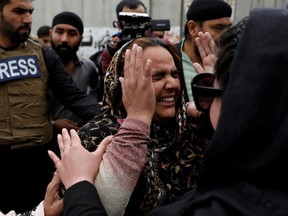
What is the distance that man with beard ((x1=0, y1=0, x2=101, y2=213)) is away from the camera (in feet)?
8.71

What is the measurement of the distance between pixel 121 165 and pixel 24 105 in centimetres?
162

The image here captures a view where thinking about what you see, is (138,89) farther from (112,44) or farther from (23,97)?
(112,44)

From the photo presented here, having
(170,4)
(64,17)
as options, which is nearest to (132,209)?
(64,17)

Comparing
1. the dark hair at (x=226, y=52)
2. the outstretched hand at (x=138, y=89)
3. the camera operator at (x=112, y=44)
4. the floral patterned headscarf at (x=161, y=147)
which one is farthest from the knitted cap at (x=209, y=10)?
the dark hair at (x=226, y=52)

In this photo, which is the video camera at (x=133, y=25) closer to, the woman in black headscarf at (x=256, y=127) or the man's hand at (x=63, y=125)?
the man's hand at (x=63, y=125)

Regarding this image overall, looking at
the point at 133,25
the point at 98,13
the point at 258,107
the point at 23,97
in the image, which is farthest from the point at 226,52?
the point at 98,13

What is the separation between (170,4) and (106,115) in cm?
604

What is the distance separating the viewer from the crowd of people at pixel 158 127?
0.80 meters

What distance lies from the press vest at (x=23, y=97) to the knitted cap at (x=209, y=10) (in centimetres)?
109

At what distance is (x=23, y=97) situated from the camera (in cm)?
269

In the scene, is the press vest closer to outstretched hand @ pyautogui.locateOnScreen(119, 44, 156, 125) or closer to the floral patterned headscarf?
the floral patterned headscarf

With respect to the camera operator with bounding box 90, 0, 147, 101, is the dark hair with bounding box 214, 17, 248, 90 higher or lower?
higher

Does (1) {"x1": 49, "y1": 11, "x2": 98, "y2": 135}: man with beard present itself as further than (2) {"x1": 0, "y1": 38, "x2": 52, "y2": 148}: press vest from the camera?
Yes

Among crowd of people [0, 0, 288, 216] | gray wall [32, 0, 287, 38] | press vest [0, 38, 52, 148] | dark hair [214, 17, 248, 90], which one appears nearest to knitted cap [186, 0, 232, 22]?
crowd of people [0, 0, 288, 216]
